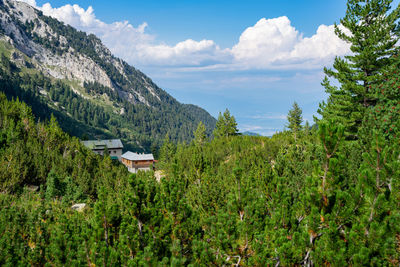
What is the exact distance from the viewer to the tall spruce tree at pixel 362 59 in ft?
72.9

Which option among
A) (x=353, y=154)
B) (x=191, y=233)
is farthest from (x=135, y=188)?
(x=353, y=154)

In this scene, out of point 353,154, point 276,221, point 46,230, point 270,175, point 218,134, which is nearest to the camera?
point 276,221

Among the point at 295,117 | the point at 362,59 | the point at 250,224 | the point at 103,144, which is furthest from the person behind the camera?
the point at 103,144

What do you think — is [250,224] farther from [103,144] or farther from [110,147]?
[103,144]

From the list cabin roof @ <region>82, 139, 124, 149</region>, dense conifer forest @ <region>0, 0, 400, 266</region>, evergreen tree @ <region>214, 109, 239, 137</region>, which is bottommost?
dense conifer forest @ <region>0, 0, 400, 266</region>

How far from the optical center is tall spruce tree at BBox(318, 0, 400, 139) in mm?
22234

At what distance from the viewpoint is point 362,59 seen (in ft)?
75.1

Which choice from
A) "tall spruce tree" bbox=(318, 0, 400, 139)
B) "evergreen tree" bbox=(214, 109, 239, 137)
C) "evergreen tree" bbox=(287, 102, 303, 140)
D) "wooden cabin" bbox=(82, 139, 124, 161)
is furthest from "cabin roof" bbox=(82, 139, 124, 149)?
"tall spruce tree" bbox=(318, 0, 400, 139)

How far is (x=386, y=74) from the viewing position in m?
17.2

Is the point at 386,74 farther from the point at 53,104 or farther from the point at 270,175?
the point at 53,104

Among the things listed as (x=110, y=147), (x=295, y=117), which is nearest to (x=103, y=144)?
(x=110, y=147)

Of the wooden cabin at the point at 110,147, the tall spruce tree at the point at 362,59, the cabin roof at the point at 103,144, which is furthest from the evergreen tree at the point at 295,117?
the cabin roof at the point at 103,144

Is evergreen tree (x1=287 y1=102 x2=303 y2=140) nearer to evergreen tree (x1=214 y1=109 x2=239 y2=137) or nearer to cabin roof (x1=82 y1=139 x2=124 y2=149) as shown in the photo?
evergreen tree (x1=214 y1=109 x2=239 y2=137)

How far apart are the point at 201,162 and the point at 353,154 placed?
9.30 metres
